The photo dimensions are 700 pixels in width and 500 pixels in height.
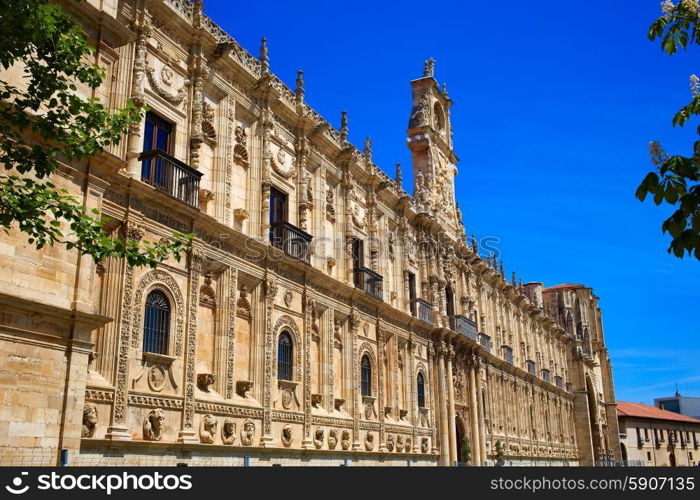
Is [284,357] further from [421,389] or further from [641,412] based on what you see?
[641,412]

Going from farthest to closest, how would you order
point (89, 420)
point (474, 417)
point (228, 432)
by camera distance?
point (474, 417)
point (228, 432)
point (89, 420)

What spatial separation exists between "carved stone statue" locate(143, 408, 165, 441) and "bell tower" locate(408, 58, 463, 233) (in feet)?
65.6

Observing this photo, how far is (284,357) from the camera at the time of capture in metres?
21.1

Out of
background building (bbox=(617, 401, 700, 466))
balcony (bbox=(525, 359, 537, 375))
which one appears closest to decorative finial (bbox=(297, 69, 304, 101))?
balcony (bbox=(525, 359, 537, 375))

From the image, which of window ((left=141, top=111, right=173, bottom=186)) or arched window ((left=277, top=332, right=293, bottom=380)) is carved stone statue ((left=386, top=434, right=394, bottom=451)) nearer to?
arched window ((left=277, top=332, right=293, bottom=380))

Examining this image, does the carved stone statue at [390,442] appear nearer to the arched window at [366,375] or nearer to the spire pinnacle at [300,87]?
the arched window at [366,375]

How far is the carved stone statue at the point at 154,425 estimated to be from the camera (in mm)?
15195

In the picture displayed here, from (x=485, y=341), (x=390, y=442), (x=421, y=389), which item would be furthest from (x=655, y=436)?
(x=390, y=442)

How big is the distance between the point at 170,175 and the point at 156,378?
184 inches

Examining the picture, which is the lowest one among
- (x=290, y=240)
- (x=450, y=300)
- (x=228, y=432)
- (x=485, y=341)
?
(x=228, y=432)

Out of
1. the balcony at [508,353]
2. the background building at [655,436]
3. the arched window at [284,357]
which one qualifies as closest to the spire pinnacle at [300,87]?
the arched window at [284,357]

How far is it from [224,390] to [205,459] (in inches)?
70.7
